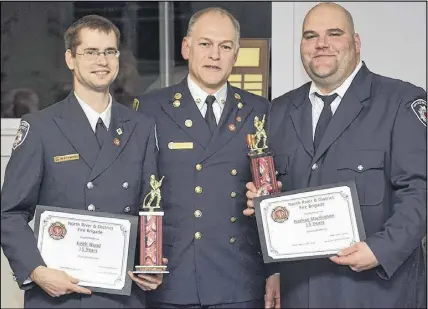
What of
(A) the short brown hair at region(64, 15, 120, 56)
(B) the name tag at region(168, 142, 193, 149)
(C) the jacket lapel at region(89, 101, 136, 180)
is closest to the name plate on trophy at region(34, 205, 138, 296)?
(C) the jacket lapel at region(89, 101, 136, 180)

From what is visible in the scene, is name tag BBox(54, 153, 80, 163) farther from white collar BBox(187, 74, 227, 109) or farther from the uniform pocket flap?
the uniform pocket flap

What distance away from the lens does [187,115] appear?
3.07 m

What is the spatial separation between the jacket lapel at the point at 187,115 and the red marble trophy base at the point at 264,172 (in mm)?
255

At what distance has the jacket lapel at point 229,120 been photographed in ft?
9.88

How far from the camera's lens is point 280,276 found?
9.99 feet

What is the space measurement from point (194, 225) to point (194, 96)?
510 mm

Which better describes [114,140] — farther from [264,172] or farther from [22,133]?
[264,172]

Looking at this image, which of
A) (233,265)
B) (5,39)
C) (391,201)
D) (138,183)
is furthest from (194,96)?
(5,39)

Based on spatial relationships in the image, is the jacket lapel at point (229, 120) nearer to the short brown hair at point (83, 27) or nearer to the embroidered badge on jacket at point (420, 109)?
the short brown hair at point (83, 27)

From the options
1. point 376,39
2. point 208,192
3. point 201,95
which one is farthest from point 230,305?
point 376,39

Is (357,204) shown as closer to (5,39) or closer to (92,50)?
(92,50)

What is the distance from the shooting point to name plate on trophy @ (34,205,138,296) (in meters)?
2.76

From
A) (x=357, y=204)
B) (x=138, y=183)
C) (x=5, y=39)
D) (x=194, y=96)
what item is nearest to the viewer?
(x=357, y=204)

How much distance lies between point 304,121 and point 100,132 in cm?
76
